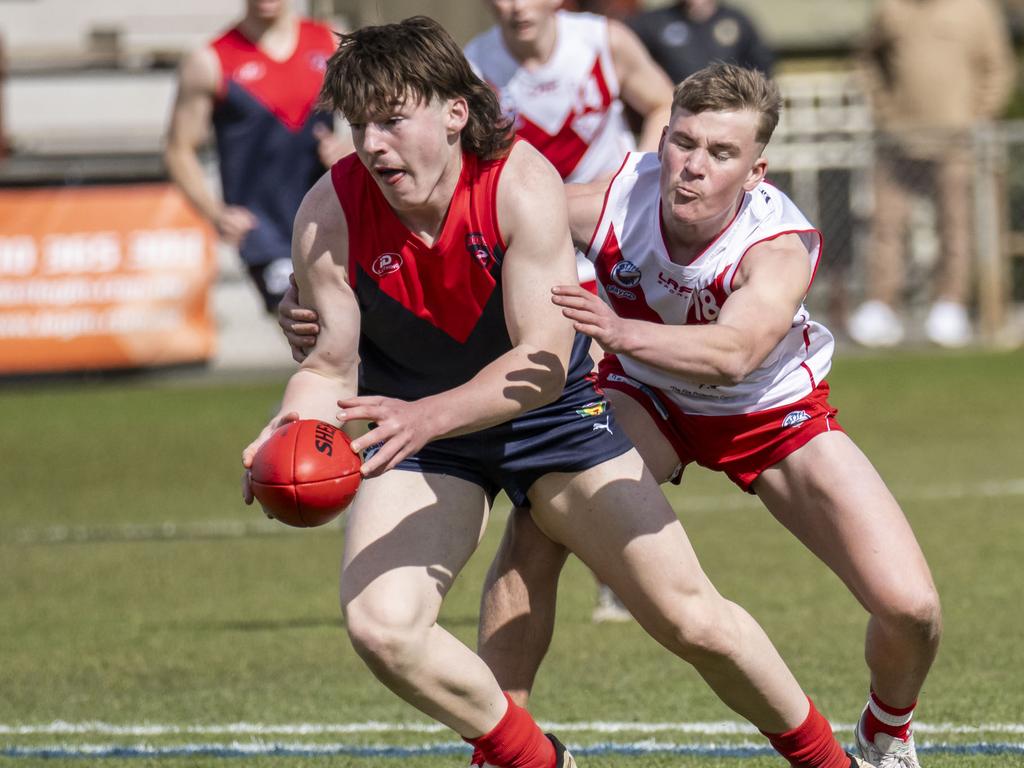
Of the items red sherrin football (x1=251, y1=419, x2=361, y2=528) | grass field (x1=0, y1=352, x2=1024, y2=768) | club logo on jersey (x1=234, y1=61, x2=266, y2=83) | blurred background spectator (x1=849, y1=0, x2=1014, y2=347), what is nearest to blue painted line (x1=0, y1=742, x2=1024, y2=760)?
grass field (x1=0, y1=352, x2=1024, y2=768)

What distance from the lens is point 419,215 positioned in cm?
444

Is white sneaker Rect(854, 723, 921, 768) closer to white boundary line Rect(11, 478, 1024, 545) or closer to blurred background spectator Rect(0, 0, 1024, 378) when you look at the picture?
Answer: white boundary line Rect(11, 478, 1024, 545)

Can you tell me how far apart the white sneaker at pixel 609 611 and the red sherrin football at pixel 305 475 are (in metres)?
2.97

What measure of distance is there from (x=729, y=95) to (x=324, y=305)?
3.58ft

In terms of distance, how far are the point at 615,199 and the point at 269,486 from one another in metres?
1.20

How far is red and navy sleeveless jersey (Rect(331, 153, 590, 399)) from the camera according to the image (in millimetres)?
4434

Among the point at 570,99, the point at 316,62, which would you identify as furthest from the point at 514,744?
the point at 316,62

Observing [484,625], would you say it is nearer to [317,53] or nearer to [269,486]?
[269,486]

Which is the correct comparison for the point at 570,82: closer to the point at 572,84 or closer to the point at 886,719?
the point at 572,84

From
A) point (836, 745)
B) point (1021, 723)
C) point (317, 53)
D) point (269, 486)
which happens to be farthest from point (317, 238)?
point (317, 53)

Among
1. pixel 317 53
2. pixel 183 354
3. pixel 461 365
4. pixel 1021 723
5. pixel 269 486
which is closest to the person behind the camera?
pixel 269 486

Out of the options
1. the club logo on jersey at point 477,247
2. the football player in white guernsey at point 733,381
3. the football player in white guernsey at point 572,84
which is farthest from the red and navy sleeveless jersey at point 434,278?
the football player in white guernsey at point 572,84

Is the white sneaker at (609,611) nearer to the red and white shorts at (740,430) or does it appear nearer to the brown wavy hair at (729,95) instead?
the red and white shorts at (740,430)

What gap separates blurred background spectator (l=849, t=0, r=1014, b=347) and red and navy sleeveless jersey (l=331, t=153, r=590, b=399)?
11.0 m
